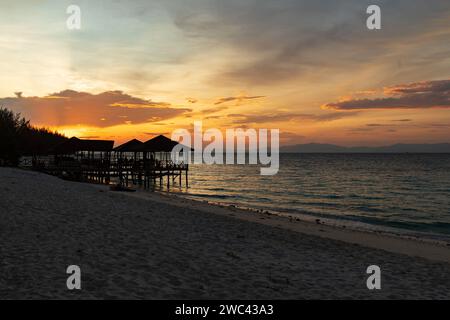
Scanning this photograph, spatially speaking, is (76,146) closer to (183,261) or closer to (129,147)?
(129,147)

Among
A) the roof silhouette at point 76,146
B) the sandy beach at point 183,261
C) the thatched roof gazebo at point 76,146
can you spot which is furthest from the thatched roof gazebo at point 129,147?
the sandy beach at point 183,261

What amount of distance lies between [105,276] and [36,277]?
1110mm

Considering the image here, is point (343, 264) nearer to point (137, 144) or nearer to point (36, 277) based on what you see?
point (36, 277)

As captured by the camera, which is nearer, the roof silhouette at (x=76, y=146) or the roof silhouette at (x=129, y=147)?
the roof silhouette at (x=76, y=146)

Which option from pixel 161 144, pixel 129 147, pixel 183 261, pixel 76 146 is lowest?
pixel 183 261

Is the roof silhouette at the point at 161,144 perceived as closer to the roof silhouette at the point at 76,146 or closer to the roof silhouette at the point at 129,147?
the roof silhouette at the point at 129,147

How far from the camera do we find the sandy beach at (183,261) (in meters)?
6.35

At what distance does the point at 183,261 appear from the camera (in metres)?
8.06

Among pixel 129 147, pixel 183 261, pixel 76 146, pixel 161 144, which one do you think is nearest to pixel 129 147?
pixel 129 147

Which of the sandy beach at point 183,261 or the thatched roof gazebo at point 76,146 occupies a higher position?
the thatched roof gazebo at point 76,146

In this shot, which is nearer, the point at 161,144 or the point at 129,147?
the point at 161,144

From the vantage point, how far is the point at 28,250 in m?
7.73

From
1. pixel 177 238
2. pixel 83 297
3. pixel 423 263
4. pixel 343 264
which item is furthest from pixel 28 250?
pixel 423 263

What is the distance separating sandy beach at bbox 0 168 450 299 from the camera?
20.8 ft
